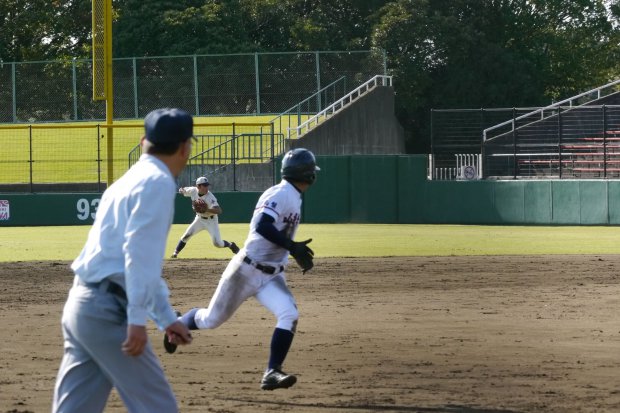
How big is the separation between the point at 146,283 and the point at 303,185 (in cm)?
398

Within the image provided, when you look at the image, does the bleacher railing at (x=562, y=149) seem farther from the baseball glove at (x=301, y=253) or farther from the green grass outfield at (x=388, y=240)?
the baseball glove at (x=301, y=253)

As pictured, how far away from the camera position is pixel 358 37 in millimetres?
57312

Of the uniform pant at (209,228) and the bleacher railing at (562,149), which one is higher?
the bleacher railing at (562,149)

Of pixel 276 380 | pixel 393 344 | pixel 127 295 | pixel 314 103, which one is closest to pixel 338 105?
pixel 314 103

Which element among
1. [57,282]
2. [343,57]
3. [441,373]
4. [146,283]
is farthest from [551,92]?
[146,283]

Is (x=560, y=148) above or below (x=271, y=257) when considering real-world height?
above

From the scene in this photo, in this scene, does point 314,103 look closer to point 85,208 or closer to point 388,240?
point 85,208

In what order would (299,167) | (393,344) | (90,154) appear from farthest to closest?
(90,154) → (393,344) → (299,167)

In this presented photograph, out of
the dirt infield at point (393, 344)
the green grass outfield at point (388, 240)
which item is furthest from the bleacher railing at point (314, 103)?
the dirt infield at point (393, 344)

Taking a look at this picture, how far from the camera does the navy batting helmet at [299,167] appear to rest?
8.66 meters

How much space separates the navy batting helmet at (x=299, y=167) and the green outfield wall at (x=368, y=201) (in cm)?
2538

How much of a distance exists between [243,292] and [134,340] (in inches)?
147

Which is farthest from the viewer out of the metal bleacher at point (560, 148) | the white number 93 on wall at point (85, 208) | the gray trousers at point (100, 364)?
the metal bleacher at point (560, 148)

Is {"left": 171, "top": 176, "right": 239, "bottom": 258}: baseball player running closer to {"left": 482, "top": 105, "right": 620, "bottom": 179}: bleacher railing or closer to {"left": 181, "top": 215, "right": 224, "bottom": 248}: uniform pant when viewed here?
{"left": 181, "top": 215, "right": 224, "bottom": 248}: uniform pant
